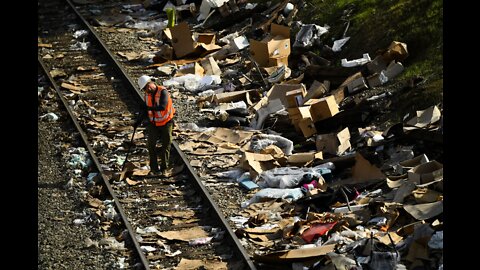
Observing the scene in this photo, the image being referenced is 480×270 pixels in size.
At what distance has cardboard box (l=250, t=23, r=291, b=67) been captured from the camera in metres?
20.0

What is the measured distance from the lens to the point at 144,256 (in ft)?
41.4

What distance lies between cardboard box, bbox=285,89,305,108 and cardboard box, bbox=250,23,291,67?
2500 millimetres

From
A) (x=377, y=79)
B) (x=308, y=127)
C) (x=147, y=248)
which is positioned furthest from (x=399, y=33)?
(x=147, y=248)

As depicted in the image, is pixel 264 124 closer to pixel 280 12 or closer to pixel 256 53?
pixel 256 53

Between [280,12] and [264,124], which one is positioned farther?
[280,12]

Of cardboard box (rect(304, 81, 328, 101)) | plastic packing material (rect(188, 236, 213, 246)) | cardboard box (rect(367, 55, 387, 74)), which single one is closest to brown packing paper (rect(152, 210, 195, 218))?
plastic packing material (rect(188, 236, 213, 246))

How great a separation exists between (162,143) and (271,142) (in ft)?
6.02

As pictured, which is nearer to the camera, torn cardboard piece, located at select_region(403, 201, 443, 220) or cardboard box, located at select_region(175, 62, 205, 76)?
torn cardboard piece, located at select_region(403, 201, 443, 220)

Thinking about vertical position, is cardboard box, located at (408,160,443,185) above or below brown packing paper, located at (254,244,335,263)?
above

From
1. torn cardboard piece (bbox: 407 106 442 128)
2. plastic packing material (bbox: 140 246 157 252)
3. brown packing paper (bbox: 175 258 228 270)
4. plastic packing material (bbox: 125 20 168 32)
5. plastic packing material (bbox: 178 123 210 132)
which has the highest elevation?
torn cardboard piece (bbox: 407 106 442 128)

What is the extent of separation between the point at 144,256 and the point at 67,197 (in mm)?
2782

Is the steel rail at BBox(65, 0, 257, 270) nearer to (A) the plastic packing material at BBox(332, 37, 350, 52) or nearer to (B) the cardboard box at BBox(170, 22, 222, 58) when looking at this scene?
(B) the cardboard box at BBox(170, 22, 222, 58)
